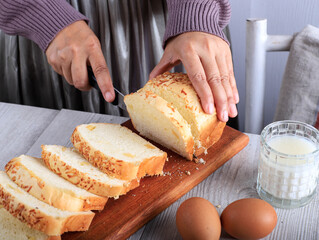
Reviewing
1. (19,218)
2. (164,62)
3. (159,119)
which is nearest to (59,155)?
(19,218)

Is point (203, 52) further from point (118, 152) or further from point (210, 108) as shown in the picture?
point (118, 152)

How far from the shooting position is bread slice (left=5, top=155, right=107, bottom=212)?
3.85 ft

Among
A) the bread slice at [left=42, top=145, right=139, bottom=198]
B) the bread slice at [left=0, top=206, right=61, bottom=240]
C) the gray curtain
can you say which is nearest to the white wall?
the gray curtain

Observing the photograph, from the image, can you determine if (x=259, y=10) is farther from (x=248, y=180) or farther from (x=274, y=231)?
(x=274, y=231)

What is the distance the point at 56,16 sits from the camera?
66.9 inches

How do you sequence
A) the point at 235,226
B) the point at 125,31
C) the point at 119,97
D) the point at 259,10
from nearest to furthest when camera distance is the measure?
the point at 235,226 < the point at 119,97 < the point at 125,31 < the point at 259,10

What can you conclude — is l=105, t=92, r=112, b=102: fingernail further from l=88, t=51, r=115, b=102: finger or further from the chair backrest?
the chair backrest

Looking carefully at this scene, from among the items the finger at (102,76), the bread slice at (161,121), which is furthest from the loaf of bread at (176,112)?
the finger at (102,76)

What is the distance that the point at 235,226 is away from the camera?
3.62 ft

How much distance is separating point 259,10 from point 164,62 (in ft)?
3.34

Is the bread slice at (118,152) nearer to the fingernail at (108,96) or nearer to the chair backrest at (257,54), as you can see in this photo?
the fingernail at (108,96)

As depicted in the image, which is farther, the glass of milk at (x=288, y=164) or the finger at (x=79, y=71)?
the finger at (x=79, y=71)

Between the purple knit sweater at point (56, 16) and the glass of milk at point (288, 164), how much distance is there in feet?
1.81

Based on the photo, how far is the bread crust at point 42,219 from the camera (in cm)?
110
